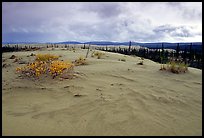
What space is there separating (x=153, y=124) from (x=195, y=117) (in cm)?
96

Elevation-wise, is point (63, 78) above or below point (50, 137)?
above

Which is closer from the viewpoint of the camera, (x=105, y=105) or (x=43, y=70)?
(x=105, y=105)

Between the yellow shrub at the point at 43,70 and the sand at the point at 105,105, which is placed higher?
the yellow shrub at the point at 43,70

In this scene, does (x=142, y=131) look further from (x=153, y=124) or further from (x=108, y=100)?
(x=108, y=100)

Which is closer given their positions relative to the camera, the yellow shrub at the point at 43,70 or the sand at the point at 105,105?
the sand at the point at 105,105

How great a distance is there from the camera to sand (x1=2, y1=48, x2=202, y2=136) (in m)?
3.94

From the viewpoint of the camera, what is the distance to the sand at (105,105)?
3.94 metres

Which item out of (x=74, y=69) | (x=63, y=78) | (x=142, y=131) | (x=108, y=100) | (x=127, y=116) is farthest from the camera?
(x=74, y=69)

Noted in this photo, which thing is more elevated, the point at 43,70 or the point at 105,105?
the point at 43,70

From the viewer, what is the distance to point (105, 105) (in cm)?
488

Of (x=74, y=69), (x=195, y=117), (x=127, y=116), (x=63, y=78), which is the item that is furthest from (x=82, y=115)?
(x=74, y=69)

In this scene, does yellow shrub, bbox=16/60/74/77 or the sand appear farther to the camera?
yellow shrub, bbox=16/60/74/77

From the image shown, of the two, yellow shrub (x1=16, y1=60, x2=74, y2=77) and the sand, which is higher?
yellow shrub (x1=16, y1=60, x2=74, y2=77)

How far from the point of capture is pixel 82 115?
14.7ft
